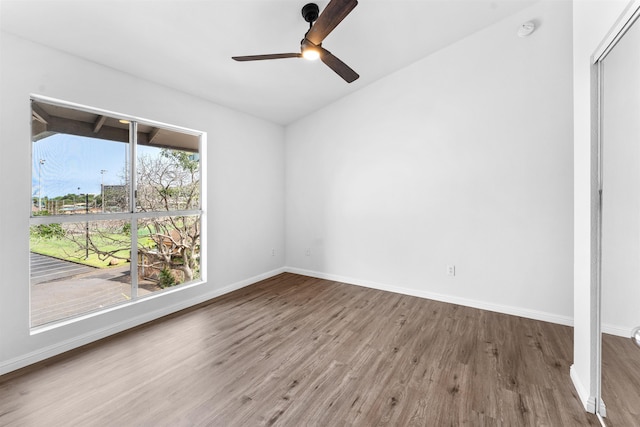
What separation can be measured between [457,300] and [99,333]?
3880mm

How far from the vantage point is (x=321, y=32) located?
1.94m

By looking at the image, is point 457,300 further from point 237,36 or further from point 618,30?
point 237,36

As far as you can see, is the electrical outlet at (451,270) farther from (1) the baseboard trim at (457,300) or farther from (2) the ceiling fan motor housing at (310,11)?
(2) the ceiling fan motor housing at (310,11)

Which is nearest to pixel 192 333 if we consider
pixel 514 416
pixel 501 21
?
pixel 514 416

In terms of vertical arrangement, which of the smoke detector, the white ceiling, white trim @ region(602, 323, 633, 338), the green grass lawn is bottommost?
white trim @ region(602, 323, 633, 338)

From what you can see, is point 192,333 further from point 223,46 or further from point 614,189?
point 614,189

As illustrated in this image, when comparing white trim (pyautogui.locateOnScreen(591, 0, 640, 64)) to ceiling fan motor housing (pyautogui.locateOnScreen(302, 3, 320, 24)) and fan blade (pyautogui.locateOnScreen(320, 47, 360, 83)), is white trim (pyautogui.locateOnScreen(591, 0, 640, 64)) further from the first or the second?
ceiling fan motor housing (pyautogui.locateOnScreen(302, 3, 320, 24))

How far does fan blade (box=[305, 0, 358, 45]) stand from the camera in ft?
5.33

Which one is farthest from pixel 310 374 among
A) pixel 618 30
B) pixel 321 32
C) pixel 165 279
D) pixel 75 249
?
pixel 618 30

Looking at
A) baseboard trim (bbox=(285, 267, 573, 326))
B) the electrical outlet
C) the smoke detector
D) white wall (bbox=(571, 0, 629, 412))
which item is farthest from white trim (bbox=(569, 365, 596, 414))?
the smoke detector

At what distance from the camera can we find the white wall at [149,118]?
6.75 feet

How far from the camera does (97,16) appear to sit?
1995mm

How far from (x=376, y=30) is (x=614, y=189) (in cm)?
247

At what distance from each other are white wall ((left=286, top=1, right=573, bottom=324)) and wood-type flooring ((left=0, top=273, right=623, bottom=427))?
0.59m
